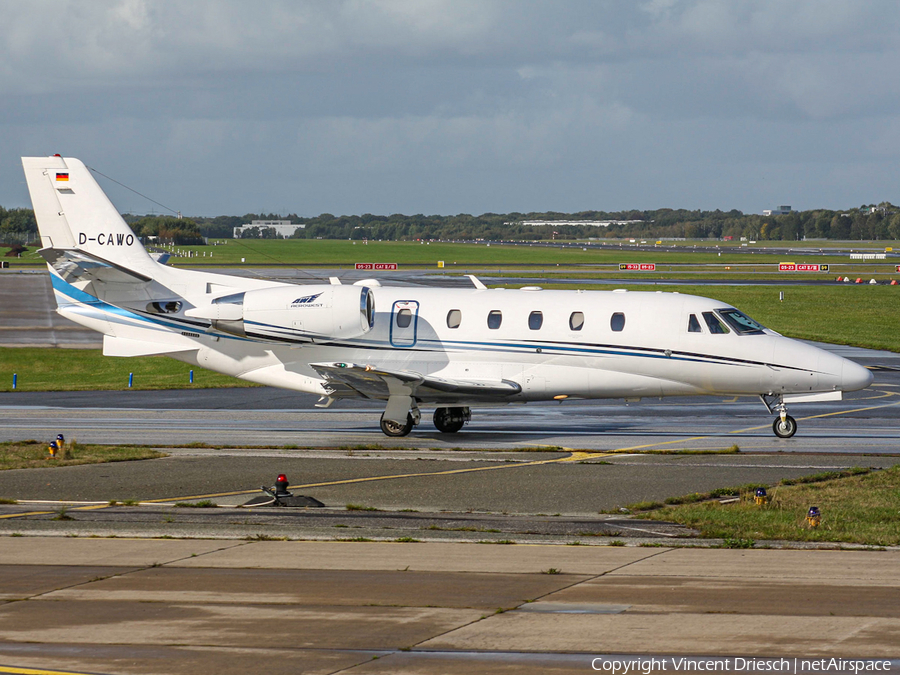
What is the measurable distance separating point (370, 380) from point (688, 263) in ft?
348

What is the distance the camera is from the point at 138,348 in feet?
86.6

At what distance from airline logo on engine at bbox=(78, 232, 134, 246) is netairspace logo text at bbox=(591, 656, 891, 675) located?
824 inches

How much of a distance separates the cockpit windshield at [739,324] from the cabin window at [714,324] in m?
0.18

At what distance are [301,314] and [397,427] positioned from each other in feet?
12.0

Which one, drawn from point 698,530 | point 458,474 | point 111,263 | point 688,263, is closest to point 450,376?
point 458,474

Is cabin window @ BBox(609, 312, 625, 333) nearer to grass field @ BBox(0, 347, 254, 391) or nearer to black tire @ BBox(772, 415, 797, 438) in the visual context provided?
black tire @ BBox(772, 415, 797, 438)

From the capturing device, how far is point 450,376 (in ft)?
82.0

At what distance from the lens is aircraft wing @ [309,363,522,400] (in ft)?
78.9

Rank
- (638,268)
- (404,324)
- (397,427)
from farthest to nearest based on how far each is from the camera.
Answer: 1. (638,268)
2. (404,324)
3. (397,427)

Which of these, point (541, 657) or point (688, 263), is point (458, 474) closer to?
point (541, 657)

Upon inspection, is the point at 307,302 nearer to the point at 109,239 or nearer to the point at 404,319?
the point at 404,319

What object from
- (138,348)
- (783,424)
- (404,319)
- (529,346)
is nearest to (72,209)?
(138,348)

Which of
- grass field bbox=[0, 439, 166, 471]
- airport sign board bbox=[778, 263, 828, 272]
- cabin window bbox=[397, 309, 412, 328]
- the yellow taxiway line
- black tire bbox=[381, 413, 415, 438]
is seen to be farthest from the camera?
airport sign board bbox=[778, 263, 828, 272]

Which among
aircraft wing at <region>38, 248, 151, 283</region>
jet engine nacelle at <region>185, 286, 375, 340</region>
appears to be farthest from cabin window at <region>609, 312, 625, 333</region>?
aircraft wing at <region>38, 248, 151, 283</region>
